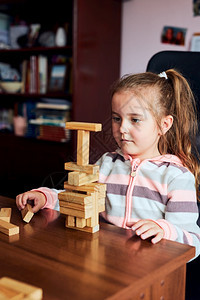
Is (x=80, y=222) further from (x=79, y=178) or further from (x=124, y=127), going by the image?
(x=124, y=127)

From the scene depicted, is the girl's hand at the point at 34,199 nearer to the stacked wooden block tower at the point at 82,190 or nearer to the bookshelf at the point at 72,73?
the stacked wooden block tower at the point at 82,190

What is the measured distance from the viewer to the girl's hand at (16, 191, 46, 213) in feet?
3.41

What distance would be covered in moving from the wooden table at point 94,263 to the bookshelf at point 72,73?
5.79ft

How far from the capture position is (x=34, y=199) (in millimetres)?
1066

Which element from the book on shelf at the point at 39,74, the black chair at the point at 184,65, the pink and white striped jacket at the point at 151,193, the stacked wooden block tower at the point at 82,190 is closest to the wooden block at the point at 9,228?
the stacked wooden block tower at the point at 82,190

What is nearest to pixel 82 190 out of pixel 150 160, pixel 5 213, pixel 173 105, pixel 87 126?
pixel 87 126

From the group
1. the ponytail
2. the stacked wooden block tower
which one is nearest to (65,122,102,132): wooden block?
the stacked wooden block tower

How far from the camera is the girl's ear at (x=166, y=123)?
1225 millimetres

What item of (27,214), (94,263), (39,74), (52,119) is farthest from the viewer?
(39,74)

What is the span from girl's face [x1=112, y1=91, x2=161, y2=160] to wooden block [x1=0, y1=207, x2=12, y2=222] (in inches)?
14.4

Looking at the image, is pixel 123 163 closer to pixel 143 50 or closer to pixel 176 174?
pixel 176 174

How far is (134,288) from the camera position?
0.63 metres

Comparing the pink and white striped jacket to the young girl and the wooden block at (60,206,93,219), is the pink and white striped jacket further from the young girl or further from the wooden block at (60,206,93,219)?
the wooden block at (60,206,93,219)

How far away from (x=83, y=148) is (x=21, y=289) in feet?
1.18
